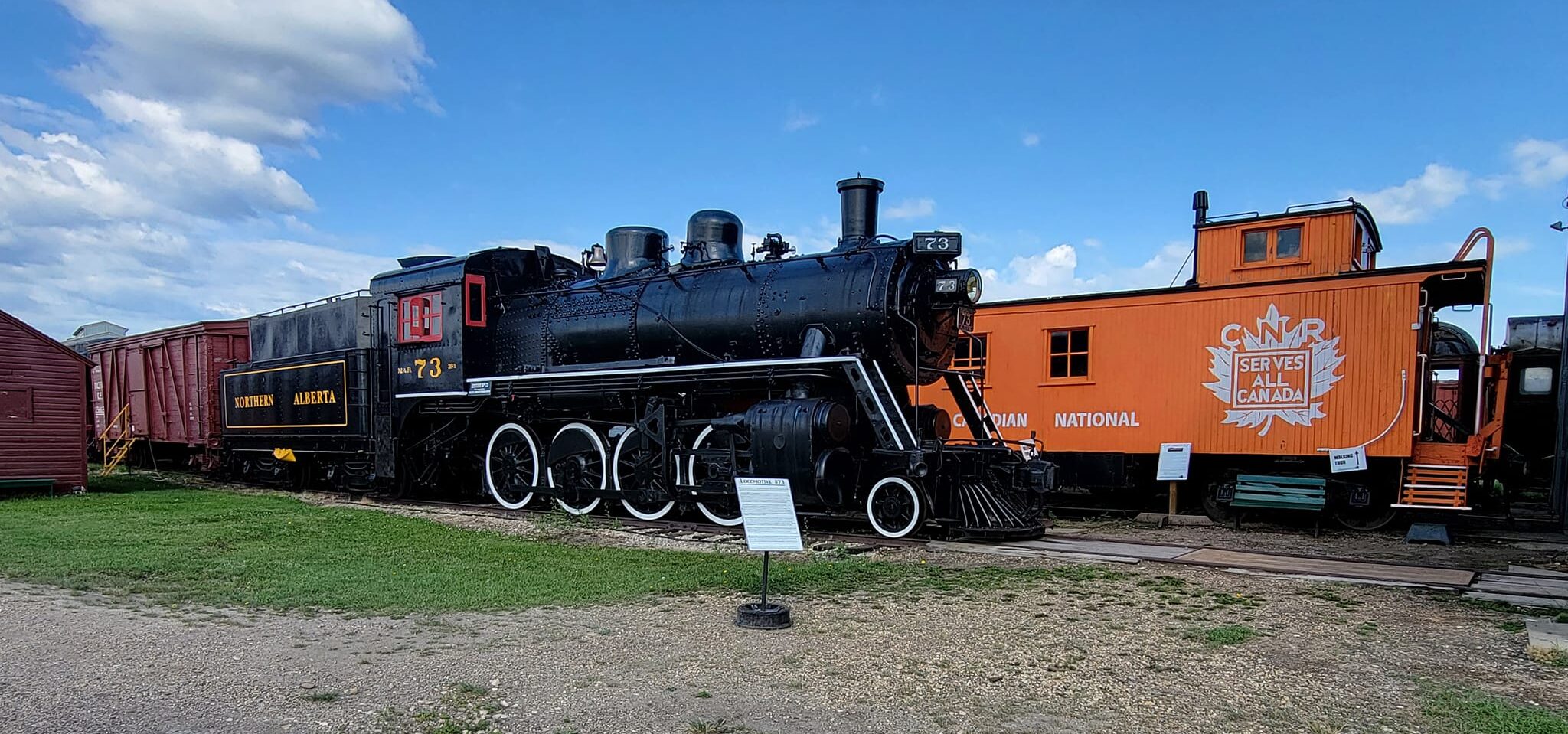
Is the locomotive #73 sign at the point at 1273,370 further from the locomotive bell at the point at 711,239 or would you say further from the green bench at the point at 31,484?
the green bench at the point at 31,484

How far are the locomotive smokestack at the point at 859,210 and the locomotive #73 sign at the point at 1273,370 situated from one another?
17.1 feet

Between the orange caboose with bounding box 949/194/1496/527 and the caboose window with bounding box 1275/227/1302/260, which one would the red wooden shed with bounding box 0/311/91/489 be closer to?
the orange caboose with bounding box 949/194/1496/527

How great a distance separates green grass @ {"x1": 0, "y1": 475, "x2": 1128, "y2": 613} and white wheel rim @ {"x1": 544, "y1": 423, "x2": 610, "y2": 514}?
5.85 feet

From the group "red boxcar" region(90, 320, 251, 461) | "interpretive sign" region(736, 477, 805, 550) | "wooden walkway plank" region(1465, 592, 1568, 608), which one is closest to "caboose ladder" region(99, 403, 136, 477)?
"red boxcar" region(90, 320, 251, 461)

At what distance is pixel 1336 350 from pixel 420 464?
42.9 feet

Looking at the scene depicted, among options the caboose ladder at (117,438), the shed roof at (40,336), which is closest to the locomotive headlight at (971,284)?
the shed roof at (40,336)

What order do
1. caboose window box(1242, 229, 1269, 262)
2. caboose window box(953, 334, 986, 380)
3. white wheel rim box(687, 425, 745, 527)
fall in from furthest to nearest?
caboose window box(1242, 229, 1269, 262) → caboose window box(953, 334, 986, 380) → white wheel rim box(687, 425, 745, 527)

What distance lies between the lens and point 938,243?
35.9 ft

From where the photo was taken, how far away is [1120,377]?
46.2 ft

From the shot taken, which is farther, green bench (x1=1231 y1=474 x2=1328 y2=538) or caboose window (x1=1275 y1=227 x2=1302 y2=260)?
caboose window (x1=1275 y1=227 x2=1302 y2=260)

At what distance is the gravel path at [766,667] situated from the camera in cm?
459

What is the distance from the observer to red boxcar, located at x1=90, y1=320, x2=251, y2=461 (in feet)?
66.9

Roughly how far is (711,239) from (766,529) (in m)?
7.36

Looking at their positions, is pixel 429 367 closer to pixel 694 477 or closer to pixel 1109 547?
pixel 694 477
